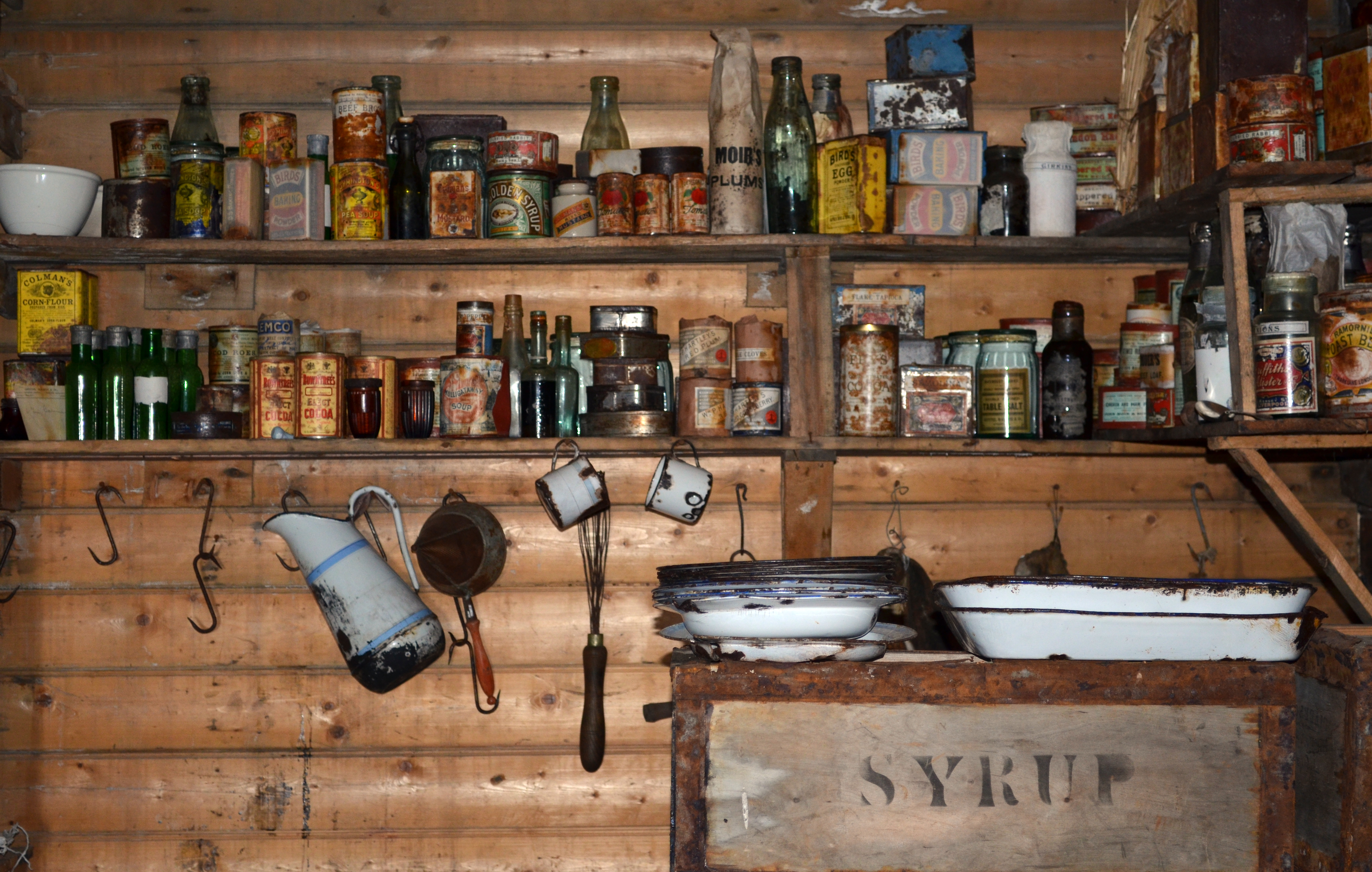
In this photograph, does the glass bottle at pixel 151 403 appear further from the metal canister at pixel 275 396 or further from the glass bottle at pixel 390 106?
the glass bottle at pixel 390 106

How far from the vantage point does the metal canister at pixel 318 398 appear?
165cm

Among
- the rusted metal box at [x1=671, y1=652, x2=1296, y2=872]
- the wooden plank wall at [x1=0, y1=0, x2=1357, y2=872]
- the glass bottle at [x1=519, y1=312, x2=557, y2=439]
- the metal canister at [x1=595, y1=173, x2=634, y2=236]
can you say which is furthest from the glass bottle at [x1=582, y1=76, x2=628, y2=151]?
the rusted metal box at [x1=671, y1=652, x2=1296, y2=872]

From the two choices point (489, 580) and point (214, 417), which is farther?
point (489, 580)

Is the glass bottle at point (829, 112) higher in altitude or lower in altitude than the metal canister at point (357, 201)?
higher

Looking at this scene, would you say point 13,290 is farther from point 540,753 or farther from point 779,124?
point 779,124

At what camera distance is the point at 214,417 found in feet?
5.44

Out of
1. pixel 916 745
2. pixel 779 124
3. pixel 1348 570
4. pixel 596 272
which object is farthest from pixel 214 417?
pixel 1348 570

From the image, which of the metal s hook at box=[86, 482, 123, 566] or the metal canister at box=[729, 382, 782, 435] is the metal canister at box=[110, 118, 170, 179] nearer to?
the metal s hook at box=[86, 482, 123, 566]

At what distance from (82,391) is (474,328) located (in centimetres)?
61

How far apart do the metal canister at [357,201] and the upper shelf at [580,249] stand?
0.03 meters

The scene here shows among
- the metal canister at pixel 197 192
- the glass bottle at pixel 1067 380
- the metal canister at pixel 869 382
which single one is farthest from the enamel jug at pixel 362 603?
the glass bottle at pixel 1067 380

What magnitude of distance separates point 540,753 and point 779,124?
112 centimetres

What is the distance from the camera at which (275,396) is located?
65.3 inches

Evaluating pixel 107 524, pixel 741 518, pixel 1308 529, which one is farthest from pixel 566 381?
pixel 1308 529
